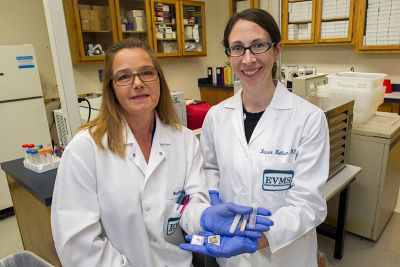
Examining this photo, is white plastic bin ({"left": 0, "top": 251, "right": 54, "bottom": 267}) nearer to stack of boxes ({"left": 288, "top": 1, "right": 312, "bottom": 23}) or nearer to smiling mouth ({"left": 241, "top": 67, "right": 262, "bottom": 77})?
smiling mouth ({"left": 241, "top": 67, "right": 262, "bottom": 77})

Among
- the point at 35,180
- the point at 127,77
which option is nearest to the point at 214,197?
the point at 127,77

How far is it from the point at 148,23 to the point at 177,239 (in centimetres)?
310

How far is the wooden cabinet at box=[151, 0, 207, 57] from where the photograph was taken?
379cm

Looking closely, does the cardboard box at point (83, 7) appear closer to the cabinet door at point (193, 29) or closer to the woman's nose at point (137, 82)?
the cabinet door at point (193, 29)

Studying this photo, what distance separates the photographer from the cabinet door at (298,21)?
3.75m

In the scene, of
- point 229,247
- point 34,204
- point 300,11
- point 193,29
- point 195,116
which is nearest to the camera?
point 229,247

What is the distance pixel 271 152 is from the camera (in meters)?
1.09

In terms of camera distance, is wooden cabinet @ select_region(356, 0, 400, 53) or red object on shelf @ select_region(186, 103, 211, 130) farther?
wooden cabinet @ select_region(356, 0, 400, 53)

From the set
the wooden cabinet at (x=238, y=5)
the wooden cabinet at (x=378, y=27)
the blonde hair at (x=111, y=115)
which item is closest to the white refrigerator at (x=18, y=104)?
the blonde hair at (x=111, y=115)

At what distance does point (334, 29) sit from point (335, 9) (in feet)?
0.73

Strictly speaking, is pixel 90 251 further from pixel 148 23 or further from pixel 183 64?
pixel 183 64

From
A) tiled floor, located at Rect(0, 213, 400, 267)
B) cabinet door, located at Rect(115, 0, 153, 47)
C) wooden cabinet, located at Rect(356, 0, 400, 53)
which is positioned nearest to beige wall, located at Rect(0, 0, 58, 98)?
cabinet door, located at Rect(115, 0, 153, 47)

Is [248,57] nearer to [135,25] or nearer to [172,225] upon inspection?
[172,225]

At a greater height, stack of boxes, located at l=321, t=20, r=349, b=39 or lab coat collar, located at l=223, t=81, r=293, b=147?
stack of boxes, located at l=321, t=20, r=349, b=39
